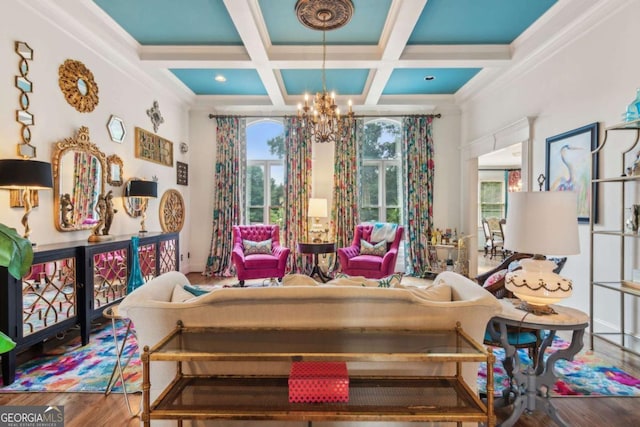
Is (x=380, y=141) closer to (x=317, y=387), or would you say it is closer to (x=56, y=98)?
(x=56, y=98)

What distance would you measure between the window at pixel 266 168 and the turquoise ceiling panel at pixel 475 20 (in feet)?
10.5

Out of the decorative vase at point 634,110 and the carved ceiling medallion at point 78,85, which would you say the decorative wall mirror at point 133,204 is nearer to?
the carved ceiling medallion at point 78,85

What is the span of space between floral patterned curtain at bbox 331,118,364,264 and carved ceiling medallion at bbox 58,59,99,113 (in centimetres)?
379

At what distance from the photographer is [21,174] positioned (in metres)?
2.38

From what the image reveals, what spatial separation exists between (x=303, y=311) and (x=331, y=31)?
134 inches

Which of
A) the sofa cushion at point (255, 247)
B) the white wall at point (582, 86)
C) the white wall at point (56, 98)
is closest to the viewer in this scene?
the white wall at point (56, 98)

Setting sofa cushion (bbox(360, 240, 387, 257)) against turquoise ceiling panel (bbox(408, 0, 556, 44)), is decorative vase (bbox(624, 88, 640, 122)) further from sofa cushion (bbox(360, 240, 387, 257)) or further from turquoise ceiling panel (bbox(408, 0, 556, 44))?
sofa cushion (bbox(360, 240, 387, 257))

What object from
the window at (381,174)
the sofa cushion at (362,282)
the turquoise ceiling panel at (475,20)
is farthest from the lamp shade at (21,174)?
the window at (381,174)

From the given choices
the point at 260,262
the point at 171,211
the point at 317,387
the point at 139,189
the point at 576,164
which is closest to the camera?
the point at 317,387

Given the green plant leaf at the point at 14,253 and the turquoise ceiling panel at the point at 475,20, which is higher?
the turquoise ceiling panel at the point at 475,20

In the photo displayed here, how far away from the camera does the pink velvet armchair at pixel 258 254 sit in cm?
466

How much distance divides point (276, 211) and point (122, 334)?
356 centimetres

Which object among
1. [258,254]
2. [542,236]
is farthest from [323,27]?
[258,254]

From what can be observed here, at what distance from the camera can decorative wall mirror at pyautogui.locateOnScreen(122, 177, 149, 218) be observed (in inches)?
164
